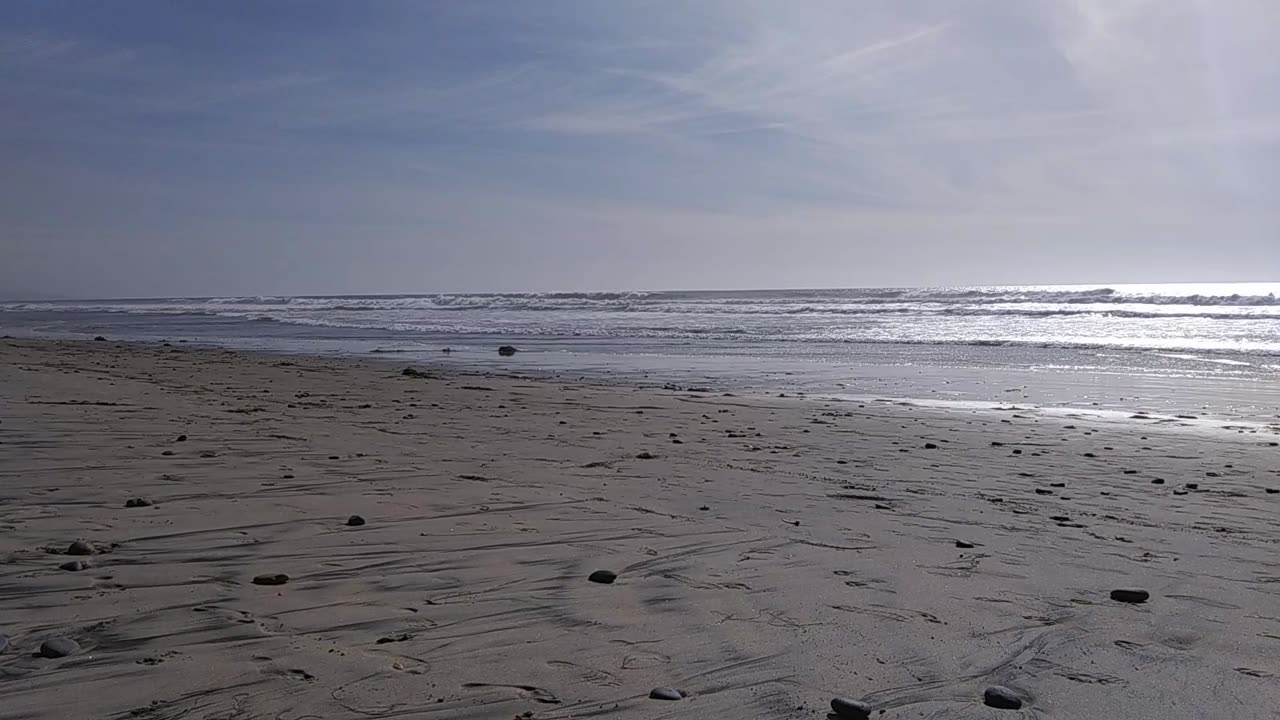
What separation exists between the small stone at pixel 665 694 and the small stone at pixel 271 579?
187 centimetres

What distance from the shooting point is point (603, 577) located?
160 inches

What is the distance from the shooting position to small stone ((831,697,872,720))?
2760mm

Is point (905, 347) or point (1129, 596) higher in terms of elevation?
point (905, 347)

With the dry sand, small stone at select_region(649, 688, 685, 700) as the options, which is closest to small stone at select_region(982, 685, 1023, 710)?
the dry sand

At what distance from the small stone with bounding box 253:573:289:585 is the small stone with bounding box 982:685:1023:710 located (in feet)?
9.35

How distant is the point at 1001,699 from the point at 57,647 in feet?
10.4

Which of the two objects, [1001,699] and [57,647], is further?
[57,647]

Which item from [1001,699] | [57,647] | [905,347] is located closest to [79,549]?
[57,647]

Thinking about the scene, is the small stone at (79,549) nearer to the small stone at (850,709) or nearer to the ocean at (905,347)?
the small stone at (850,709)

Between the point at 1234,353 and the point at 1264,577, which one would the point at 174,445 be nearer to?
the point at 1264,577

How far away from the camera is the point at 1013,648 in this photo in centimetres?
334

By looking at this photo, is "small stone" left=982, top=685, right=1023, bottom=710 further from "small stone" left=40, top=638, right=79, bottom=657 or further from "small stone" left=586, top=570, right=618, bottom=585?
"small stone" left=40, top=638, right=79, bottom=657

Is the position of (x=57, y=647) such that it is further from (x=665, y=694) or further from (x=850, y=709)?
(x=850, y=709)

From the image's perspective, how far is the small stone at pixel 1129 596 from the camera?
3.86 metres
